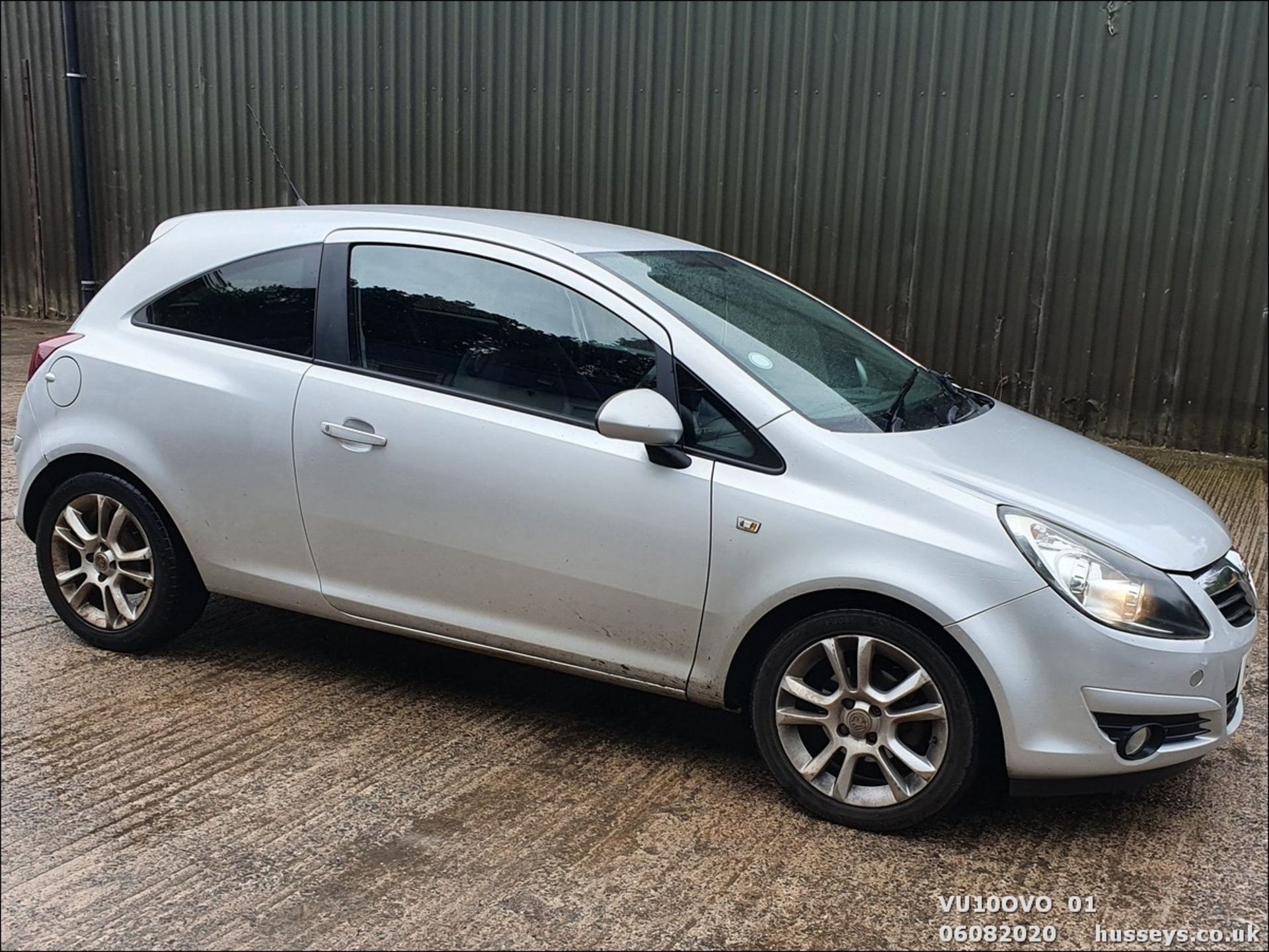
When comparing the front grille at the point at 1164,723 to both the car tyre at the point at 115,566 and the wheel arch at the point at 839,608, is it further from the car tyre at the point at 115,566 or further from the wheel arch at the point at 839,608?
the car tyre at the point at 115,566

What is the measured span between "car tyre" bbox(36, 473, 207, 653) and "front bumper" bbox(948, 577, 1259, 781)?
9.07 feet

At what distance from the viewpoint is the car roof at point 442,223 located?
13.6ft

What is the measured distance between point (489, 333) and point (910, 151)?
5728mm

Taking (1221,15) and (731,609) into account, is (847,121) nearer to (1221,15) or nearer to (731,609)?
(1221,15)

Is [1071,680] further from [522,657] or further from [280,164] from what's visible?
[280,164]

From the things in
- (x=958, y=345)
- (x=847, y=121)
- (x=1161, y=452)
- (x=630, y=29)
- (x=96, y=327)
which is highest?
(x=630, y=29)

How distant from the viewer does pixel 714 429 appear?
3594mm

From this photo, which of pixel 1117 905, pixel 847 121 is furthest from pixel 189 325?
pixel 847 121

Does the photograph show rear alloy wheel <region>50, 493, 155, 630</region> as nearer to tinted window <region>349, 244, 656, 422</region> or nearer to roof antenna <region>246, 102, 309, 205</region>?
tinted window <region>349, 244, 656, 422</region>

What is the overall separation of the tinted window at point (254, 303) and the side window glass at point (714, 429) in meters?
1.36

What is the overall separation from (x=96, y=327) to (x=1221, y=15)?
275 inches

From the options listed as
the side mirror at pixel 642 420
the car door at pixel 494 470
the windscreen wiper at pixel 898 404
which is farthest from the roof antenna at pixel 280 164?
the windscreen wiper at pixel 898 404

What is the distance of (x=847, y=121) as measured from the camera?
8.93 meters

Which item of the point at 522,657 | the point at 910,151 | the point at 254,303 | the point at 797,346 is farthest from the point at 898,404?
the point at 910,151
